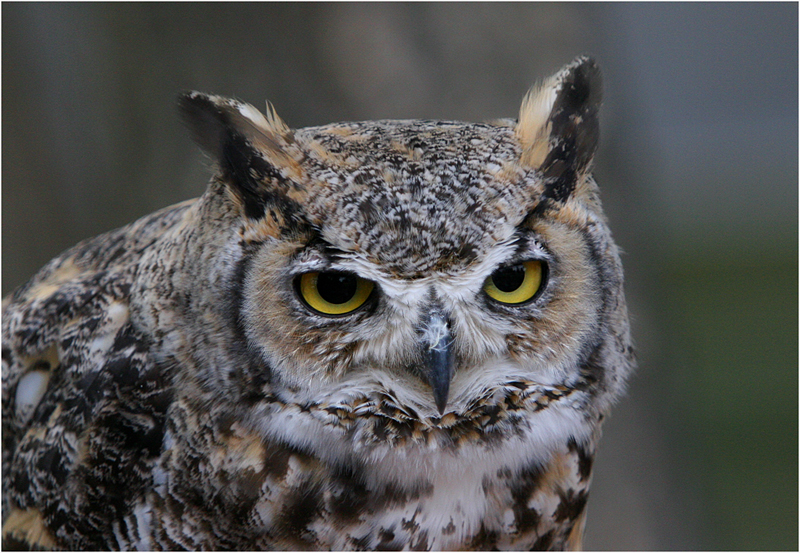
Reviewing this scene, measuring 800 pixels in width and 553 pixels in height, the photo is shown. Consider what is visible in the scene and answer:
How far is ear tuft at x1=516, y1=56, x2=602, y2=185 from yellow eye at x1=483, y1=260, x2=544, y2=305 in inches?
6.9

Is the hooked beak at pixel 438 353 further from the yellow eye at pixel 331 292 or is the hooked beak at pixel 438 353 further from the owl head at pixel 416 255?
the yellow eye at pixel 331 292

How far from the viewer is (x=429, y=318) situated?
3.56 feet

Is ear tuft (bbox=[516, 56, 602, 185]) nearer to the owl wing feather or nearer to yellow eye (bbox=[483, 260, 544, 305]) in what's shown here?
yellow eye (bbox=[483, 260, 544, 305])

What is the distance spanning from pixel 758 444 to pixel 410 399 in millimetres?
5220

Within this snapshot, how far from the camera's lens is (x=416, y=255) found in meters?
1.05

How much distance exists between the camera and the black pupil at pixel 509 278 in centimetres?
112

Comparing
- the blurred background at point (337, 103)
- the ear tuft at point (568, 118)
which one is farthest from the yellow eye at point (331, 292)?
the blurred background at point (337, 103)

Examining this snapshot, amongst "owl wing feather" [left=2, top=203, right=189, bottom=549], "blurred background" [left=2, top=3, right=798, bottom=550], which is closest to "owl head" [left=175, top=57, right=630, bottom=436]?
"owl wing feather" [left=2, top=203, right=189, bottom=549]

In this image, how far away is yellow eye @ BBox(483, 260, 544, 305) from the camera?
3.67ft

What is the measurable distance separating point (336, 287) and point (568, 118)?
52 cm

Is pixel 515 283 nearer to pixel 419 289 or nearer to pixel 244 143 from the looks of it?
pixel 419 289

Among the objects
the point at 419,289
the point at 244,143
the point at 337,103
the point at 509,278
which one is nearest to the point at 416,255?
the point at 419,289

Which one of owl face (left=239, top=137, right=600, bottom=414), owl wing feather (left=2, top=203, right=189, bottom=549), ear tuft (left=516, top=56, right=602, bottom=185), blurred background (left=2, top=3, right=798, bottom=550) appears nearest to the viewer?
owl face (left=239, top=137, right=600, bottom=414)

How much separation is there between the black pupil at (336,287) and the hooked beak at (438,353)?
130 millimetres
